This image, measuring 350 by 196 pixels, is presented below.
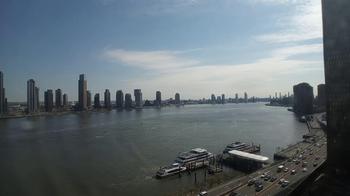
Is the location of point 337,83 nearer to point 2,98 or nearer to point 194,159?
point 194,159

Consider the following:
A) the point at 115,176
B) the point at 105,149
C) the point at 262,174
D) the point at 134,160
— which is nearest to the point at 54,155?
the point at 105,149

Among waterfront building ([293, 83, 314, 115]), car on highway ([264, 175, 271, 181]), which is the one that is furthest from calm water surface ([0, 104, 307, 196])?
waterfront building ([293, 83, 314, 115])

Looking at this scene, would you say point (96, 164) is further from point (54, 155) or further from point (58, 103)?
A: point (58, 103)

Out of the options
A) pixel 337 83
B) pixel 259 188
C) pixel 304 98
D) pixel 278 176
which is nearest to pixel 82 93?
pixel 304 98

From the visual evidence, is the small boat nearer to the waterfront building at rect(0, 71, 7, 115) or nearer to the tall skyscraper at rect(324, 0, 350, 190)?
the tall skyscraper at rect(324, 0, 350, 190)

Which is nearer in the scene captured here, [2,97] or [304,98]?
[304,98]

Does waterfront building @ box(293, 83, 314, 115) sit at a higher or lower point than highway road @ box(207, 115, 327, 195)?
higher
